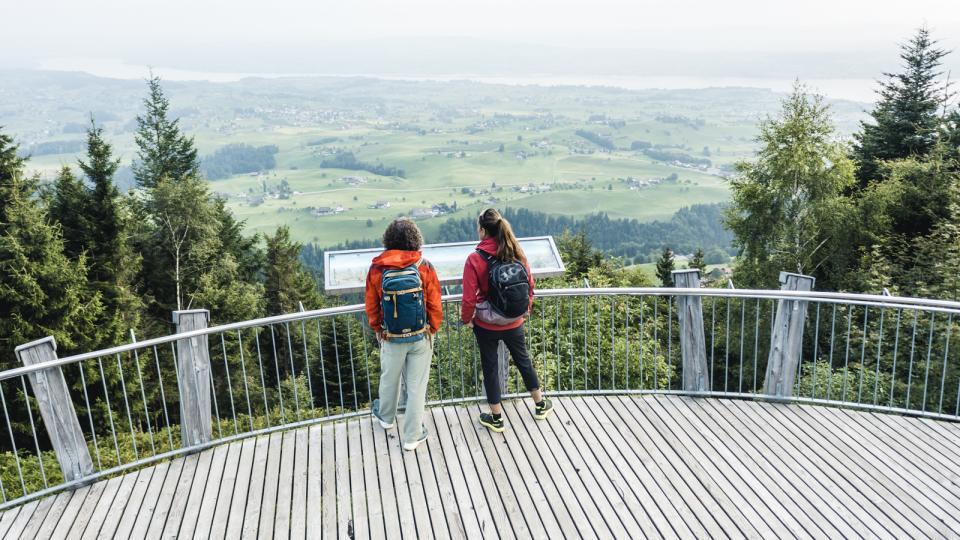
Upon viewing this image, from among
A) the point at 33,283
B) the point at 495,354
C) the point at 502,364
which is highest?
the point at 495,354

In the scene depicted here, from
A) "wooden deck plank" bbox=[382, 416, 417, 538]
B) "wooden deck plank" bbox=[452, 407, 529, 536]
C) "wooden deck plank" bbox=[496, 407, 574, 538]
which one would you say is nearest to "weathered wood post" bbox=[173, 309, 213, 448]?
"wooden deck plank" bbox=[382, 416, 417, 538]

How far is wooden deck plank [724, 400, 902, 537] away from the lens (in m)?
3.86

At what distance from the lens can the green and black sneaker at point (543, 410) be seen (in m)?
5.13

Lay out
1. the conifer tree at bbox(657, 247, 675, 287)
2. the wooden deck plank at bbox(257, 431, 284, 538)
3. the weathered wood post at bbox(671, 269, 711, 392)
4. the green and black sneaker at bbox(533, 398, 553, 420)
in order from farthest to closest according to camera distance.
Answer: the conifer tree at bbox(657, 247, 675, 287) < the weathered wood post at bbox(671, 269, 711, 392) < the green and black sneaker at bbox(533, 398, 553, 420) < the wooden deck plank at bbox(257, 431, 284, 538)

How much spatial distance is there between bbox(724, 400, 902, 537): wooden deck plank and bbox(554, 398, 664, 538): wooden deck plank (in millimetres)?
1048

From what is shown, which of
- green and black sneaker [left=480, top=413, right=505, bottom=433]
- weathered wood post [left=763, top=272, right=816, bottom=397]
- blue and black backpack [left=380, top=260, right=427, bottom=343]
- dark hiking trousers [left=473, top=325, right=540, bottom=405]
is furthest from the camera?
weathered wood post [left=763, top=272, right=816, bottom=397]

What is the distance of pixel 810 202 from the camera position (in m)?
29.7

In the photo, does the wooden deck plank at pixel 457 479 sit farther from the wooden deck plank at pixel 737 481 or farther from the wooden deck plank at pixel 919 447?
the wooden deck plank at pixel 919 447

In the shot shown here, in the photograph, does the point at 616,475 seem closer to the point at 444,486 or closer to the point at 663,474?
the point at 663,474

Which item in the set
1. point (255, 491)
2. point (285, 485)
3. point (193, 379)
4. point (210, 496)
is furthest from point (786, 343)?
point (193, 379)

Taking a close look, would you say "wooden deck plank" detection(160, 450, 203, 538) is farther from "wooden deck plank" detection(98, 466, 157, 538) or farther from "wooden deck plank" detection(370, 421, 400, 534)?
"wooden deck plank" detection(370, 421, 400, 534)

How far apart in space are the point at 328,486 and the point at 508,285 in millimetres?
1798

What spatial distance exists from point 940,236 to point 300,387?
2607 centimetres

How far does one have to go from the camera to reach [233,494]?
429 cm
